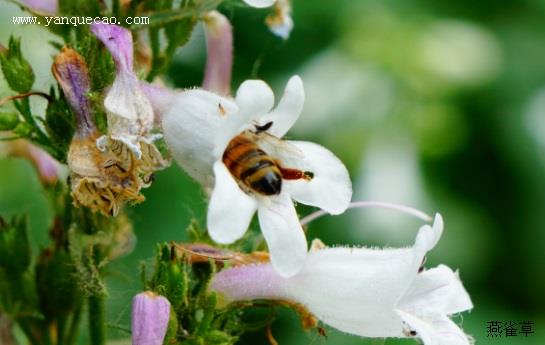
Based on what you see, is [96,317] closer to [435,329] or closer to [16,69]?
[16,69]

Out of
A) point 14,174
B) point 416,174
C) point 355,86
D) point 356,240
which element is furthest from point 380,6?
point 14,174

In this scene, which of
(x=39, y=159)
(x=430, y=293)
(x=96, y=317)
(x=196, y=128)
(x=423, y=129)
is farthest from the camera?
(x=423, y=129)

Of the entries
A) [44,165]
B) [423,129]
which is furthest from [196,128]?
[423,129]

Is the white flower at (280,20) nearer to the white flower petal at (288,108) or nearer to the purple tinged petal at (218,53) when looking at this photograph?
the purple tinged petal at (218,53)

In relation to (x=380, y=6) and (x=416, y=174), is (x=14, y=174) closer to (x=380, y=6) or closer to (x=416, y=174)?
(x=416, y=174)

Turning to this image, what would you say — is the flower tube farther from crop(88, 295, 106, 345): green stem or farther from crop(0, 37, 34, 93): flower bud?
crop(88, 295, 106, 345): green stem

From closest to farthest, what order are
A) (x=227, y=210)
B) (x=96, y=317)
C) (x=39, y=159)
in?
(x=227, y=210)
(x=96, y=317)
(x=39, y=159)

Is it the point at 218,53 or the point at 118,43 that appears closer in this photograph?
the point at 118,43

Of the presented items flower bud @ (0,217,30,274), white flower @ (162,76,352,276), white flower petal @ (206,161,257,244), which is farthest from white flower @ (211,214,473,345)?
flower bud @ (0,217,30,274)
